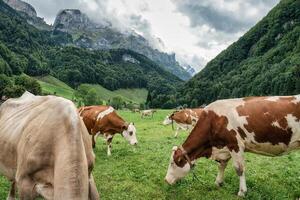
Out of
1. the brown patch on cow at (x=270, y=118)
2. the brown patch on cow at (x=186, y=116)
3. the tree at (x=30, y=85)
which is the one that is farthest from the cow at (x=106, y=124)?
the tree at (x=30, y=85)

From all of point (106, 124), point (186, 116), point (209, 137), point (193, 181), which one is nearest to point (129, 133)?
point (106, 124)

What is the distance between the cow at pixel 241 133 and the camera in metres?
12.8

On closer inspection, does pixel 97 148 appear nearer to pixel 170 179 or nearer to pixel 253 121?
pixel 170 179

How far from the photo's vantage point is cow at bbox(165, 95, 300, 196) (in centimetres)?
1280

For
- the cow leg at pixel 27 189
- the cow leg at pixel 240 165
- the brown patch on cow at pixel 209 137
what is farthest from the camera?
the brown patch on cow at pixel 209 137

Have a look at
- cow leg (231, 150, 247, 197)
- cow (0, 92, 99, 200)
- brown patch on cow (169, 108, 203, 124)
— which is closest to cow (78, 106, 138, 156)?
cow leg (231, 150, 247, 197)

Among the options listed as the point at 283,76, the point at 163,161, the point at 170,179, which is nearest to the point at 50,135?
the point at 170,179

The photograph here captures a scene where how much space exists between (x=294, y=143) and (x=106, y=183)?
7.38 meters

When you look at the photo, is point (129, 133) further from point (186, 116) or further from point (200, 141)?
point (186, 116)

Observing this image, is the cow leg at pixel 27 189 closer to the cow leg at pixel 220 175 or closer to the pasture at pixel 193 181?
the pasture at pixel 193 181

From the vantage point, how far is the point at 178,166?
1396 centimetres

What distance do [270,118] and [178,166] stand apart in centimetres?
361

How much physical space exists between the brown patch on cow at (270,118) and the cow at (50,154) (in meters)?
6.99

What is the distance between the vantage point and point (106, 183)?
15688 millimetres
